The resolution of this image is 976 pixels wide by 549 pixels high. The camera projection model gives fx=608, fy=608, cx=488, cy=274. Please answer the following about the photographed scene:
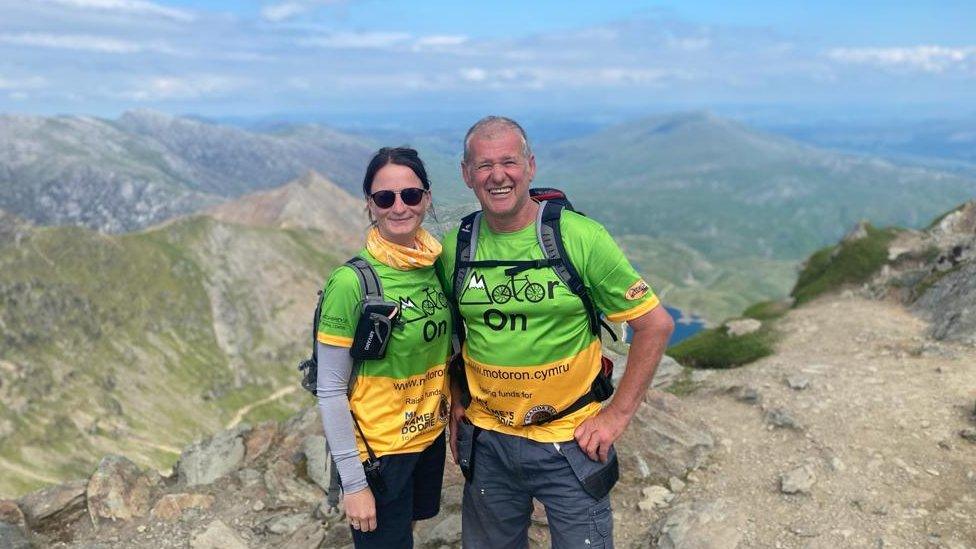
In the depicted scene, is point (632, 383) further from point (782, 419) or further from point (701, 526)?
point (782, 419)

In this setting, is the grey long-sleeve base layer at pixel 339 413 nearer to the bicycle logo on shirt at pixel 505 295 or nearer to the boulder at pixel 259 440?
the bicycle logo on shirt at pixel 505 295

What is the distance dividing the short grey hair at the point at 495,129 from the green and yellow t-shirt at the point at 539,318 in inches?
32.9

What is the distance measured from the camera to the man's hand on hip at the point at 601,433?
7020 millimetres

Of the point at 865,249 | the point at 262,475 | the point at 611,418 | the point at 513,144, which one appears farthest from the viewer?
the point at 865,249

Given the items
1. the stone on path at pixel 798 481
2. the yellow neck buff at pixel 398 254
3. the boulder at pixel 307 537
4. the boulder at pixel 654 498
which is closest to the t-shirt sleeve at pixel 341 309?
the yellow neck buff at pixel 398 254

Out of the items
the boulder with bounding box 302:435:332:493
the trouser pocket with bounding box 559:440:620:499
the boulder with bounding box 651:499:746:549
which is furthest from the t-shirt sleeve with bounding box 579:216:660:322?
the boulder with bounding box 302:435:332:493

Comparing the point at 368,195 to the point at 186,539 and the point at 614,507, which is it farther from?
the point at 186,539

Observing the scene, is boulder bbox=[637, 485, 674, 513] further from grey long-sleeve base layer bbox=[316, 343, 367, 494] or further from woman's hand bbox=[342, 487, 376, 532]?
grey long-sleeve base layer bbox=[316, 343, 367, 494]

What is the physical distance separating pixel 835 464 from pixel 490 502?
952 cm

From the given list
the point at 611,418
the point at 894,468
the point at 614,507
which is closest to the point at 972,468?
the point at 894,468

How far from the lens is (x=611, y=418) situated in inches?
278

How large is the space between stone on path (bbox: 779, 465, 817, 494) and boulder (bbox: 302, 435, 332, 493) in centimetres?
997

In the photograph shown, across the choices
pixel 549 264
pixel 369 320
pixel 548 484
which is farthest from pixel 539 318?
pixel 548 484

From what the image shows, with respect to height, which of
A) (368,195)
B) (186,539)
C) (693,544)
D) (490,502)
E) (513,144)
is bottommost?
(186,539)
